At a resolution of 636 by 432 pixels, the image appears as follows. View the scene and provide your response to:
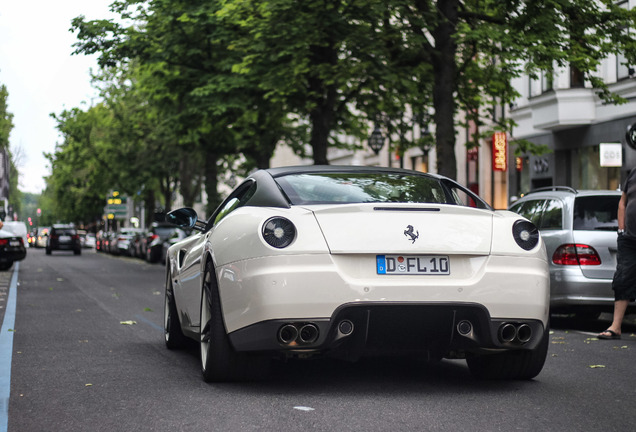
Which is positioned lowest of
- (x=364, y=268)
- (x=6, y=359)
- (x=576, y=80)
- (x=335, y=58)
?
(x=6, y=359)

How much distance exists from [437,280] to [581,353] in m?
3.38

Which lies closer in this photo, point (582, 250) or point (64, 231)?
point (582, 250)

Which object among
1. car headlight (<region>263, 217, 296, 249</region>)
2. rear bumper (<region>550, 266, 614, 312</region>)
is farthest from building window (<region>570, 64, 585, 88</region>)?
car headlight (<region>263, 217, 296, 249</region>)

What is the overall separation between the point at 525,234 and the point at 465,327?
0.72m

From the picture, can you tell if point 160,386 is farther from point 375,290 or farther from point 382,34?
point 382,34

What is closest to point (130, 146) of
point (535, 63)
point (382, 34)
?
point (382, 34)

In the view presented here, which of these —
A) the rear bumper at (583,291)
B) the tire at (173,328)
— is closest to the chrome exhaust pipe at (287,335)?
the tire at (173,328)

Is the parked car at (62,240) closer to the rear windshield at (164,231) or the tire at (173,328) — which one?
the rear windshield at (164,231)

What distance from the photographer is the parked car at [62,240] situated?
5984 centimetres

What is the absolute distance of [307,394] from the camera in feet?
21.1

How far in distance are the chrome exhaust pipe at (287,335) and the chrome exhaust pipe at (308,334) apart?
1.2 inches

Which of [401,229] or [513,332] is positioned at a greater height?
[401,229]

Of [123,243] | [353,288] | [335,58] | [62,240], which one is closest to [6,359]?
[353,288]

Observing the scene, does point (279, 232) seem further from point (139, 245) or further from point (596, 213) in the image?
point (139, 245)
